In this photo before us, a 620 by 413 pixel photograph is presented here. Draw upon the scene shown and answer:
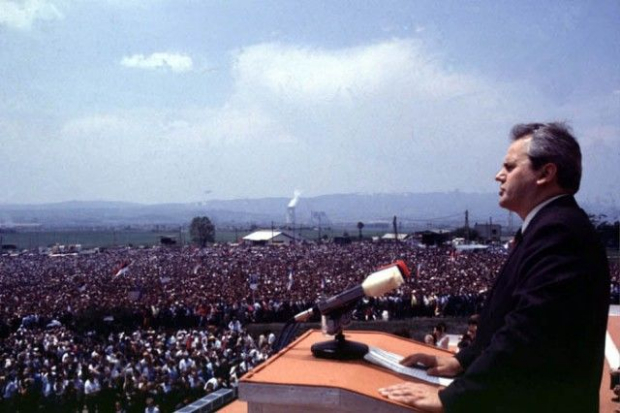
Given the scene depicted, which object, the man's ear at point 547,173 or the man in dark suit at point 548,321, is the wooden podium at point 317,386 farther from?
the man's ear at point 547,173

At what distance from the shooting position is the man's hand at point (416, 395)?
1673mm

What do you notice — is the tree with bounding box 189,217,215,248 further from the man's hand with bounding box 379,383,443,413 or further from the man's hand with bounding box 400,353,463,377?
the man's hand with bounding box 379,383,443,413

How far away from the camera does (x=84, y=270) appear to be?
2939cm

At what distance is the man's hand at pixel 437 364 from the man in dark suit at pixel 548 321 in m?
0.34

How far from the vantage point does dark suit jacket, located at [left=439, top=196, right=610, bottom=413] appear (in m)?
1.49

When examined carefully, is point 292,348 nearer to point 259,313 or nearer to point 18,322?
point 259,313

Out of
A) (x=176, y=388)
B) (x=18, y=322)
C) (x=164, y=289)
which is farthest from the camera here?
(x=164, y=289)

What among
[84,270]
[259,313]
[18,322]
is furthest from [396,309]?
[84,270]

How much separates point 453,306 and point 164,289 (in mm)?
10852

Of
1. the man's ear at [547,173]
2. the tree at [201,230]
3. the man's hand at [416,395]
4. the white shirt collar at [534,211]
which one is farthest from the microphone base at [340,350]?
the tree at [201,230]

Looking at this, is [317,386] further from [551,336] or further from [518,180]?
[518,180]

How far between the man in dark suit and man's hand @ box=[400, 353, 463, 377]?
13.4 inches

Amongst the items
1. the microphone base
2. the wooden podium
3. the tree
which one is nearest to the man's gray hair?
the wooden podium

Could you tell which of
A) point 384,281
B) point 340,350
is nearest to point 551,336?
point 384,281
